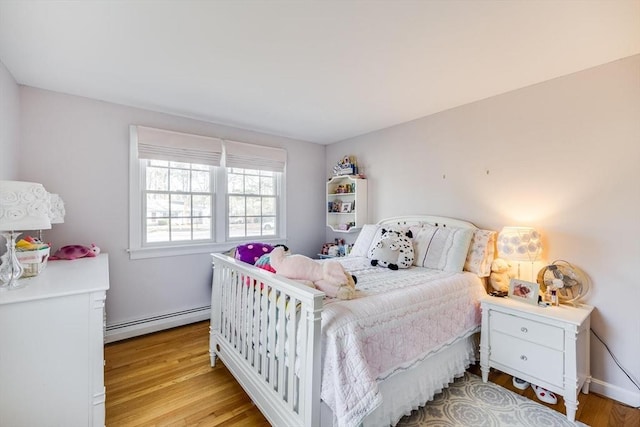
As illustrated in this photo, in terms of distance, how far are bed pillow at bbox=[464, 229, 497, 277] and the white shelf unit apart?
148cm

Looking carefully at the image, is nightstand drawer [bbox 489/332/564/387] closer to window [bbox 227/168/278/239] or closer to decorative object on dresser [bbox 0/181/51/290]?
window [bbox 227/168/278/239]

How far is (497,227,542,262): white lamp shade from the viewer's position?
2.11 metres

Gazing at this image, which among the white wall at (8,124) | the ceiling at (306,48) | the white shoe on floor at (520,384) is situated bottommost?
the white shoe on floor at (520,384)

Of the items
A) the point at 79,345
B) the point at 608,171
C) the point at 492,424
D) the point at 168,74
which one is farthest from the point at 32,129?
the point at 608,171

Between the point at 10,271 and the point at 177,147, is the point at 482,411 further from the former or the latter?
the point at 177,147

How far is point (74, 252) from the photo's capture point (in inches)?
91.7

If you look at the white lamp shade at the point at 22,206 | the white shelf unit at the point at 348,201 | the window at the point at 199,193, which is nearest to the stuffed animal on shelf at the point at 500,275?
the white shelf unit at the point at 348,201

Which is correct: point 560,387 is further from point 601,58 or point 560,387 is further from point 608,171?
point 601,58

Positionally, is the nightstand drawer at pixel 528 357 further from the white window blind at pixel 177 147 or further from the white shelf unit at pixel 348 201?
the white window blind at pixel 177 147

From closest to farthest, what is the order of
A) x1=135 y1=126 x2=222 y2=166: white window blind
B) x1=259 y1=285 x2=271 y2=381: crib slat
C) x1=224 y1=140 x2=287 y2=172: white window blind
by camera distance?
x1=259 y1=285 x2=271 y2=381: crib slat, x1=135 y1=126 x2=222 y2=166: white window blind, x1=224 y1=140 x2=287 y2=172: white window blind

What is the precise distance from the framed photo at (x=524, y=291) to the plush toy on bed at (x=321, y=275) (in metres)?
1.39

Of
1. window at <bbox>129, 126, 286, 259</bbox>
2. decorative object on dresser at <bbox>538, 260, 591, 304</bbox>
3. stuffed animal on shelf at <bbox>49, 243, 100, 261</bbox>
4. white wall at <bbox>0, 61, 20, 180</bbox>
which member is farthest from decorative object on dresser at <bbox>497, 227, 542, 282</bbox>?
white wall at <bbox>0, 61, 20, 180</bbox>

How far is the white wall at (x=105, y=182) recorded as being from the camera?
2434mm

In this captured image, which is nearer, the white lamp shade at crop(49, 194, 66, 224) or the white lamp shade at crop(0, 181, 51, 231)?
the white lamp shade at crop(0, 181, 51, 231)
